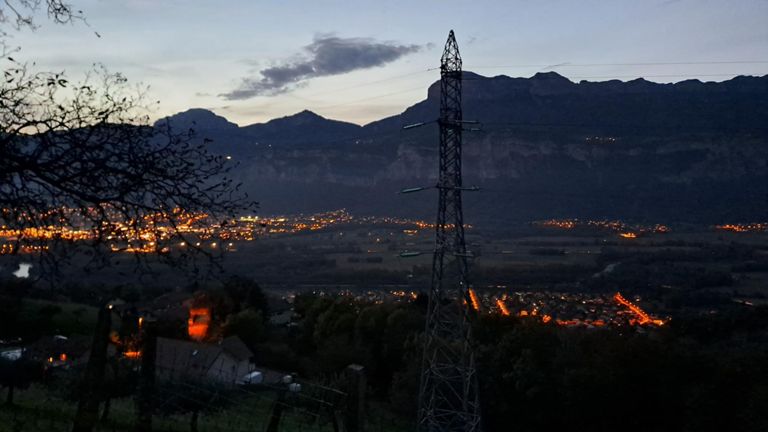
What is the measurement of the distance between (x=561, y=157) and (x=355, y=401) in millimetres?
122886

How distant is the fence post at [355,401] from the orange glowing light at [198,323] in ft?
76.5

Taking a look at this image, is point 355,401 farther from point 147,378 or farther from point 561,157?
point 561,157

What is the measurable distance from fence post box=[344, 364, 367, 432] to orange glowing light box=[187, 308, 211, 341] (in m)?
23.3

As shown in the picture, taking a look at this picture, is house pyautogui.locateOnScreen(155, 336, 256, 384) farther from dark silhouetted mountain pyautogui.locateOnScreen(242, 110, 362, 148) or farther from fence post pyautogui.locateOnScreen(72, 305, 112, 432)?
dark silhouetted mountain pyautogui.locateOnScreen(242, 110, 362, 148)

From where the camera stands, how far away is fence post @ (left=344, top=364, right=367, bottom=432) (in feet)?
24.4

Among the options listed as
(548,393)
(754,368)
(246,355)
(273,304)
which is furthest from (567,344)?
(273,304)

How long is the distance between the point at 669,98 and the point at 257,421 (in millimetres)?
146095

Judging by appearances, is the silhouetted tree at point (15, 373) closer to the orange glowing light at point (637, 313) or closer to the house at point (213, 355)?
the house at point (213, 355)

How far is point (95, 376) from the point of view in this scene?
584cm

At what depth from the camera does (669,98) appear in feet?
449

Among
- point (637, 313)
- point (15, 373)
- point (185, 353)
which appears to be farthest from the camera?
point (637, 313)

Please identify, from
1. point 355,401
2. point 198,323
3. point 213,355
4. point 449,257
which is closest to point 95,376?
point 355,401

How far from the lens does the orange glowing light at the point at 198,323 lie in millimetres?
29672

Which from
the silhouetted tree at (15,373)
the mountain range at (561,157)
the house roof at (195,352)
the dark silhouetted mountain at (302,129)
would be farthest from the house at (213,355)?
the dark silhouetted mountain at (302,129)
